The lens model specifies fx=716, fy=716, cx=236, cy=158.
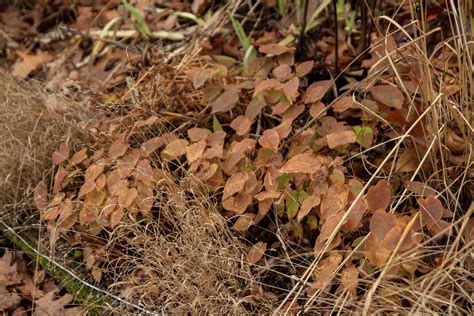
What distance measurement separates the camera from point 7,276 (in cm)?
267

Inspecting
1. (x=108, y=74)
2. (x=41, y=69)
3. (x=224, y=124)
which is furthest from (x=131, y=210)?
(x=41, y=69)

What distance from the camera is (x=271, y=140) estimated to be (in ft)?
7.58

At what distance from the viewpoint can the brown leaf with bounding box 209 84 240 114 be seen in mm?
2590

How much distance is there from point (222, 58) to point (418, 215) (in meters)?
1.33

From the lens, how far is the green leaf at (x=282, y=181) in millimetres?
2285

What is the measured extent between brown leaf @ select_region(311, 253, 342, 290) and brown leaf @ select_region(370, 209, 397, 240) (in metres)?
0.17

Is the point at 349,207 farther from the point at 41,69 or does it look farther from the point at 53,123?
the point at 41,69

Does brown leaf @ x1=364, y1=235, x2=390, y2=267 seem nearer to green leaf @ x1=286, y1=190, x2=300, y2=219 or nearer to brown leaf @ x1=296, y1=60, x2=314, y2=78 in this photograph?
green leaf @ x1=286, y1=190, x2=300, y2=219

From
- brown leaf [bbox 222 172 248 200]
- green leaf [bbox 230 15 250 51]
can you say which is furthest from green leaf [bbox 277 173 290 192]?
green leaf [bbox 230 15 250 51]

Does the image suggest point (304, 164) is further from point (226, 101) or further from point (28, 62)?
point (28, 62)

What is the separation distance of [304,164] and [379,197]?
31cm

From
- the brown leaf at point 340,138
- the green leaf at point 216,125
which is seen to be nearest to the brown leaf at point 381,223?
the brown leaf at point 340,138

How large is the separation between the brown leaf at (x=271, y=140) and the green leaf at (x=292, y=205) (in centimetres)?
16

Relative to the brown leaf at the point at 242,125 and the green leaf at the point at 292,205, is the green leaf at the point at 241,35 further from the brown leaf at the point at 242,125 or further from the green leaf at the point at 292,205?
the green leaf at the point at 292,205
